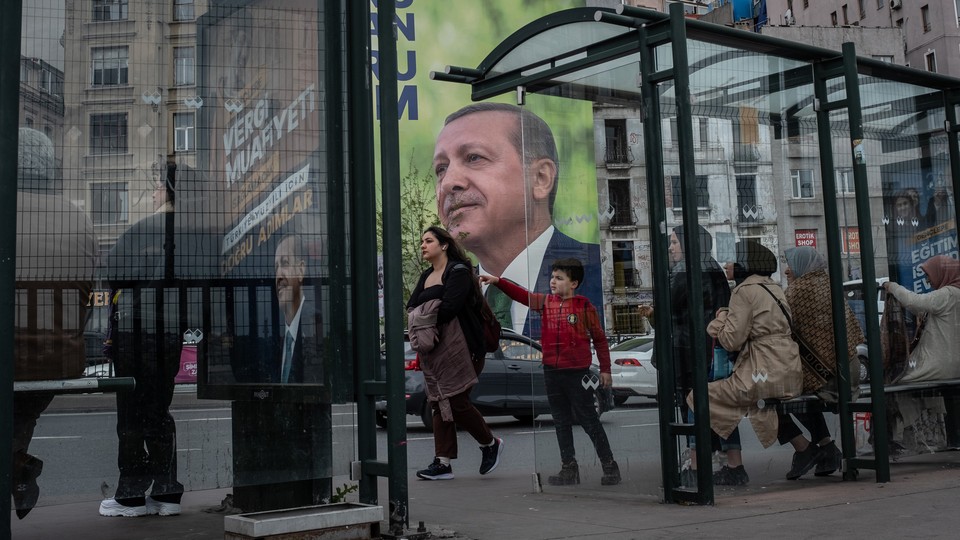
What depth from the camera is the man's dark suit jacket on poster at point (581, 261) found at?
8055mm

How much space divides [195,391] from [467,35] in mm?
30296

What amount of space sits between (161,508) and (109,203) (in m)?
2.29

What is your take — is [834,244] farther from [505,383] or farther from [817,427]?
[505,383]

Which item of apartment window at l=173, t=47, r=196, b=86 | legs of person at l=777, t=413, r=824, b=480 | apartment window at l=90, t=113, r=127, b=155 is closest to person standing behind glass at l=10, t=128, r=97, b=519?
apartment window at l=90, t=113, r=127, b=155

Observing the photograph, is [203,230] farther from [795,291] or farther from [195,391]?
[795,291]

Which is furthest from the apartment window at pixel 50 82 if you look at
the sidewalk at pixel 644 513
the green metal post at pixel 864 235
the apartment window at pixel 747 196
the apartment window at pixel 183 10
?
the green metal post at pixel 864 235

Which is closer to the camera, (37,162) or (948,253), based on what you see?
(37,162)

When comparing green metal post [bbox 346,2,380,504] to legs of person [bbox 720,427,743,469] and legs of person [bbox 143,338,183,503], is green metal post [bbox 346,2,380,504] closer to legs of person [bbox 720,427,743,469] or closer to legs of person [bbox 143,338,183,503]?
legs of person [bbox 143,338,183,503]

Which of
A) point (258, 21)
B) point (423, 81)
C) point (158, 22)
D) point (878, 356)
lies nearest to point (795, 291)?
point (878, 356)

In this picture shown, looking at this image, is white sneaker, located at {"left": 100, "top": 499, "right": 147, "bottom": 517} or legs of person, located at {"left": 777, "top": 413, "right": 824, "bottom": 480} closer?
white sneaker, located at {"left": 100, "top": 499, "right": 147, "bottom": 517}

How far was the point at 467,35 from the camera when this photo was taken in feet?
114

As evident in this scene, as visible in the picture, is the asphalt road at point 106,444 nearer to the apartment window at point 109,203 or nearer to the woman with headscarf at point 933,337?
the apartment window at point 109,203

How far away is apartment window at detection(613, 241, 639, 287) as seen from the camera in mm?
7934

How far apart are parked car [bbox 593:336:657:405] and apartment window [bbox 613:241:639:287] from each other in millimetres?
446
